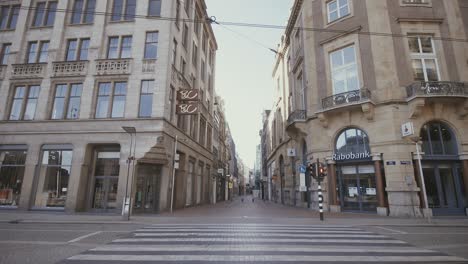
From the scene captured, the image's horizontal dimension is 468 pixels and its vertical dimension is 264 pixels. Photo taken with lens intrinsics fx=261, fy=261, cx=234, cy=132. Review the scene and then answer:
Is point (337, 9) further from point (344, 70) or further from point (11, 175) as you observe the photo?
point (11, 175)

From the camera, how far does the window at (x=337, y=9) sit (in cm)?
2161

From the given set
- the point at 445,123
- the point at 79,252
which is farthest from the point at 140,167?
the point at 445,123

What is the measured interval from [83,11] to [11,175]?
45.4 ft

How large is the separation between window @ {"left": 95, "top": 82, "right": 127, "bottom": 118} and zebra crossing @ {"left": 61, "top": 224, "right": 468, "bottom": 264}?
12.4 metres

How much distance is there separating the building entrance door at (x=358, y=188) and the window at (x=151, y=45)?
16966 mm

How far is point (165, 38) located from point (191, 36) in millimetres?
7373

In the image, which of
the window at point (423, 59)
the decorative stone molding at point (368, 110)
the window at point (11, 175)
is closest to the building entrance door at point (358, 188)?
the decorative stone molding at point (368, 110)

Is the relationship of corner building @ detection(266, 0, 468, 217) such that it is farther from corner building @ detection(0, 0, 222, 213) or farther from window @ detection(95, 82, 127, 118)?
window @ detection(95, 82, 127, 118)

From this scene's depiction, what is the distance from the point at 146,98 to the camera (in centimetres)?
1917

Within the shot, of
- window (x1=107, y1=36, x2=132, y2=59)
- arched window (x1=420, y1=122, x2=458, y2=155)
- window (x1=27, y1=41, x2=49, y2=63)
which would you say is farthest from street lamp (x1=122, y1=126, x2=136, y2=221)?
arched window (x1=420, y1=122, x2=458, y2=155)

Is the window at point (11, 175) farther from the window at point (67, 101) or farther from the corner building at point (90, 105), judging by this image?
the window at point (67, 101)

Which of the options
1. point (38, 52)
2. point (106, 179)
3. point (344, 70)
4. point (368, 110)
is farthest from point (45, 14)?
point (368, 110)

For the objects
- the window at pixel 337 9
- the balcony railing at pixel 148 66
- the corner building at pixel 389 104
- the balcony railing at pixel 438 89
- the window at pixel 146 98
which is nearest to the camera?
the balcony railing at pixel 438 89

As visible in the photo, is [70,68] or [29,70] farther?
[29,70]
